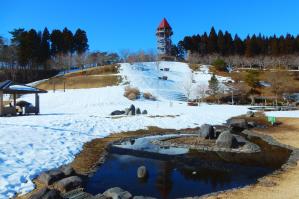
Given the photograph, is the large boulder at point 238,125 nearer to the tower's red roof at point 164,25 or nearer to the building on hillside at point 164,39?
the building on hillside at point 164,39

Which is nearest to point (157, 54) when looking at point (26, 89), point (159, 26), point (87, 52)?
point (159, 26)

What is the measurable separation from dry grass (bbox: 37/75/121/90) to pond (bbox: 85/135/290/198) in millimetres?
41974

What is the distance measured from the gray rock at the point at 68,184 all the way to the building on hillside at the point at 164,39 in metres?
79.2

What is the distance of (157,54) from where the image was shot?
8738 centimetres

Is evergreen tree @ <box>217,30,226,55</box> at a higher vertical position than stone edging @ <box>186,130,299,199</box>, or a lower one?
higher

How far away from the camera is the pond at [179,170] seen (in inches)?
376

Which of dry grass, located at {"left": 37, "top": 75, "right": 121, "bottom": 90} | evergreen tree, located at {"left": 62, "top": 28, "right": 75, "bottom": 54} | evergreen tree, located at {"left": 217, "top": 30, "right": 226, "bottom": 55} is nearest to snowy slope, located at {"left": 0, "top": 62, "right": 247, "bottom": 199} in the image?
dry grass, located at {"left": 37, "top": 75, "right": 121, "bottom": 90}

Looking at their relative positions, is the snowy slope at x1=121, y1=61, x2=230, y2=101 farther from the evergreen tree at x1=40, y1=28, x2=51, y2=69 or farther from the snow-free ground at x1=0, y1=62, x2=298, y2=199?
the evergreen tree at x1=40, y1=28, x2=51, y2=69

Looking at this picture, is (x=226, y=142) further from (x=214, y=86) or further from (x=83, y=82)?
(x=83, y=82)

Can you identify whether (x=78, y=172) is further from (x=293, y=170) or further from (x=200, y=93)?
(x=200, y=93)

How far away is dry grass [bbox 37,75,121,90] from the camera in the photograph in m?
57.1

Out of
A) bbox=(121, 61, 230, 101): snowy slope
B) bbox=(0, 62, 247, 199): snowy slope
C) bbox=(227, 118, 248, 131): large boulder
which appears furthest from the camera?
bbox=(121, 61, 230, 101): snowy slope

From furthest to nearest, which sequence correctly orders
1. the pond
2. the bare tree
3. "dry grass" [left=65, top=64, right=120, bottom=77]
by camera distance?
1. "dry grass" [left=65, top=64, right=120, bottom=77]
2. the bare tree
3. the pond

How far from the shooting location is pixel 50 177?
9.41 metres
